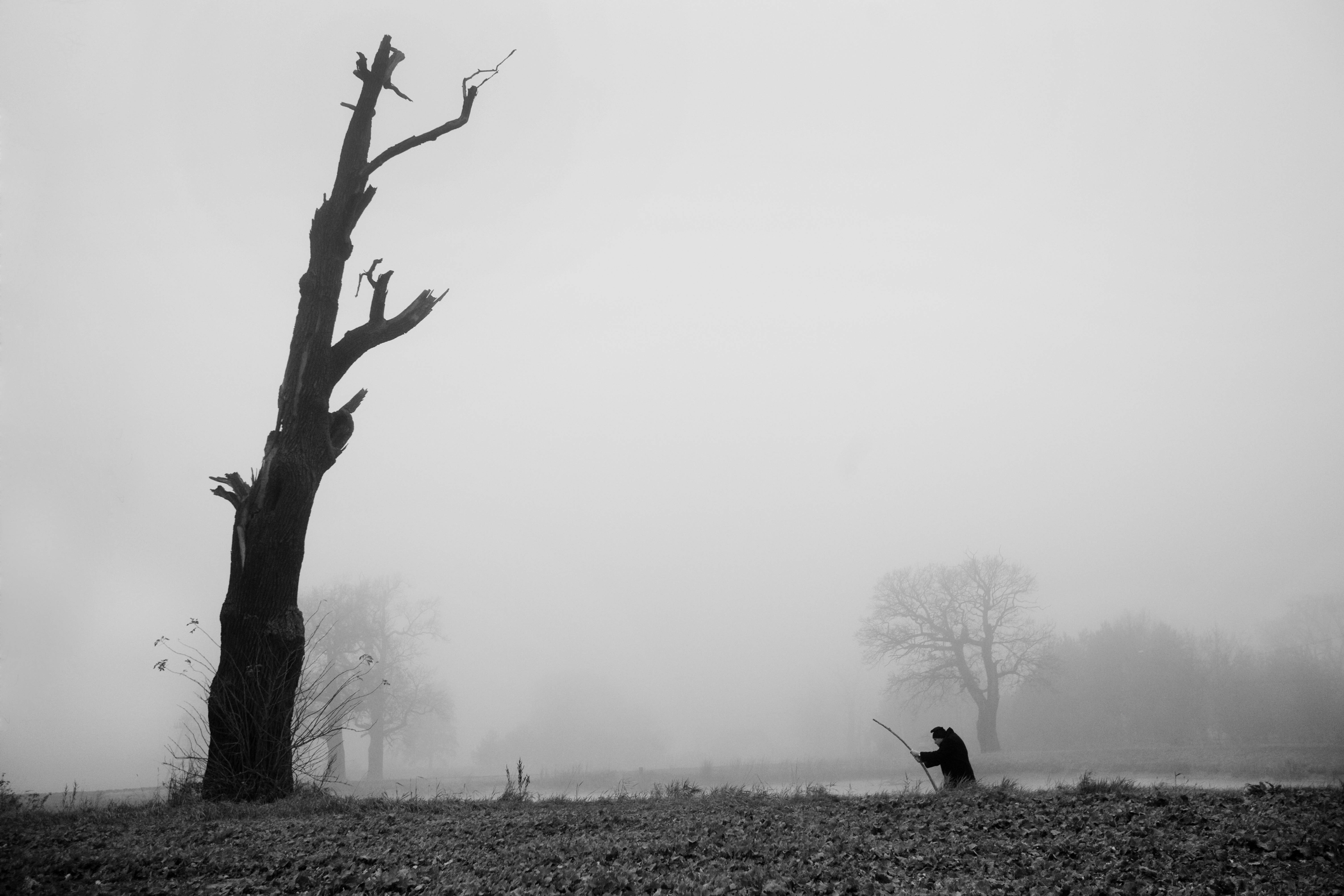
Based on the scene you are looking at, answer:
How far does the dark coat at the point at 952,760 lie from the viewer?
7.99 meters

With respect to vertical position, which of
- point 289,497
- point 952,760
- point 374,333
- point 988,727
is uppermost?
point 374,333

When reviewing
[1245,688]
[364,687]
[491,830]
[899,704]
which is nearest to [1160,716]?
[1245,688]

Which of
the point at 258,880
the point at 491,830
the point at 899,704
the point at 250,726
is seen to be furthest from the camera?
the point at 899,704

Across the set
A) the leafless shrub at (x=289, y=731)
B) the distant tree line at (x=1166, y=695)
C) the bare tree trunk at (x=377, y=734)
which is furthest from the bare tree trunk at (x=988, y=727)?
the leafless shrub at (x=289, y=731)

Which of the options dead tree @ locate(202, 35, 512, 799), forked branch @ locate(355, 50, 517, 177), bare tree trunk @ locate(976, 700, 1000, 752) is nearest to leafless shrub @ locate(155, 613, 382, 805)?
dead tree @ locate(202, 35, 512, 799)

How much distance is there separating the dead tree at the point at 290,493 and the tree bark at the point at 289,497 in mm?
11

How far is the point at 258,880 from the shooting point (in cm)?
409

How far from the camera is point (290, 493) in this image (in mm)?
7621

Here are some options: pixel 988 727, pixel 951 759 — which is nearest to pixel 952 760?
pixel 951 759

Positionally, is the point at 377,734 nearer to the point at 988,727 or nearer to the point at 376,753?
the point at 376,753

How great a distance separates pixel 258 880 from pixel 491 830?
146 cm

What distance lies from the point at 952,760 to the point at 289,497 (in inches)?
317

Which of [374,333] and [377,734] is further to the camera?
[377,734]

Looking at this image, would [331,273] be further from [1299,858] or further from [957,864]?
[1299,858]
